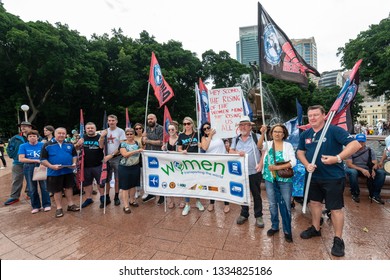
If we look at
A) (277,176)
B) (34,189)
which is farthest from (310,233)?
(34,189)

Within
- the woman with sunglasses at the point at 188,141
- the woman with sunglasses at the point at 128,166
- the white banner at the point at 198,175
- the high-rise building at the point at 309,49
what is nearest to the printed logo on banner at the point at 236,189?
the white banner at the point at 198,175

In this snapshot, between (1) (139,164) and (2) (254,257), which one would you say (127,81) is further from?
(2) (254,257)

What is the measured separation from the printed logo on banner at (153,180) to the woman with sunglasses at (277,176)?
217cm

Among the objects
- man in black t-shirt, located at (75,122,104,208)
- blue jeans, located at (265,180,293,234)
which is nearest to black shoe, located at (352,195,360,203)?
blue jeans, located at (265,180,293,234)

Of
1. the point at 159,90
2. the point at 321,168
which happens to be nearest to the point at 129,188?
the point at 159,90

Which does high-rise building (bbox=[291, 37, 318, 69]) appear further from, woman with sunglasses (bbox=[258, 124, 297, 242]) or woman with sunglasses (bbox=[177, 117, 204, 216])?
woman with sunglasses (bbox=[258, 124, 297, 242])

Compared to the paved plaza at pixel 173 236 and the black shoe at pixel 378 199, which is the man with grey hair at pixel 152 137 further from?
the black shoe at pixel 378 199

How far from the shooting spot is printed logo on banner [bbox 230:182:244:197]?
150 inches

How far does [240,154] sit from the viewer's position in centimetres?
369

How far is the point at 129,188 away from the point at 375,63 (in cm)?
2499

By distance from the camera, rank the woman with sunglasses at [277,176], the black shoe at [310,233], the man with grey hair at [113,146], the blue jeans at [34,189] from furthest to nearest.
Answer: the man with grey hair at [113,146] → the blue jeans at [34,189] → the black shoe at [310,233] → the woman with sunglasses at [277,176]

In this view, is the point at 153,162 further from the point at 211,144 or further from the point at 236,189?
the point at 236,189

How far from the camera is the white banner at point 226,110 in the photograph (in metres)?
5.03

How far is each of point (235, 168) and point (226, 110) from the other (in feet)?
5.48
